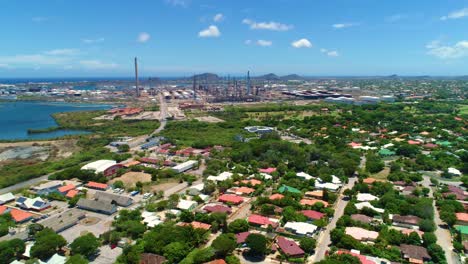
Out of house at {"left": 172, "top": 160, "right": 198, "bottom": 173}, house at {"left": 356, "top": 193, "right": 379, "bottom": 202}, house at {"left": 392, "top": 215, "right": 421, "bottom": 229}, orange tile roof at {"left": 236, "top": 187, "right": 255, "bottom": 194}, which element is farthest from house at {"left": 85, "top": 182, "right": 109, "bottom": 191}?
house at {"left": 392, "top": 215, "right": 421, "bottom": 229}

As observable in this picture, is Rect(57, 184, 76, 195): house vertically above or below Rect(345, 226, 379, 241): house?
above

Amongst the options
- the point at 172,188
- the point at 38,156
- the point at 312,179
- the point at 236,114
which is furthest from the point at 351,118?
the point at 38,156

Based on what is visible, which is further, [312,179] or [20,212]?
[312,179]

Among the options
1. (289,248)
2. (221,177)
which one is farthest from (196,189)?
(289,248)

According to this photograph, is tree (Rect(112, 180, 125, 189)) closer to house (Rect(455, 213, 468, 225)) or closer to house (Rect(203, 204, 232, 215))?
house (Rect(203, 204, 232, 215))

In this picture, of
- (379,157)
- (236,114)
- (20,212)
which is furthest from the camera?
(236,114)

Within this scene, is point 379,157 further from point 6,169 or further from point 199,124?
point 6,169
